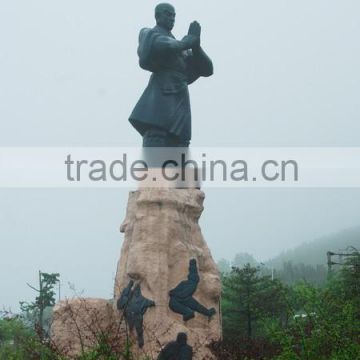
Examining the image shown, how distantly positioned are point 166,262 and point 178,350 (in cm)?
131

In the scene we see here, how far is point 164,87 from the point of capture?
378 inches

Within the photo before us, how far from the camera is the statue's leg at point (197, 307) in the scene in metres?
8.45

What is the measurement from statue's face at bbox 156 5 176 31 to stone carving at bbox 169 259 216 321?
161 inches

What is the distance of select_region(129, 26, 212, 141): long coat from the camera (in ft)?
30.6

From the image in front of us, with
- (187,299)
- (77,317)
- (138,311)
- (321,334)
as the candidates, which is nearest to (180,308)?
(187,299)

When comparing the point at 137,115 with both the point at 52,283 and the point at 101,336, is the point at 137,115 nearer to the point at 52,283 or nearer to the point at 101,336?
the point at 101,336

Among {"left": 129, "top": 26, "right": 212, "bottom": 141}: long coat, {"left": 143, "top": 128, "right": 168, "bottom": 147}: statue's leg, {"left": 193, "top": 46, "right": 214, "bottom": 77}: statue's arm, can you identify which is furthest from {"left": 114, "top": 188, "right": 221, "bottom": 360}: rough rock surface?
{"left": 193, "top": 46, "right": 214, "bottom": 77}: statue's arm

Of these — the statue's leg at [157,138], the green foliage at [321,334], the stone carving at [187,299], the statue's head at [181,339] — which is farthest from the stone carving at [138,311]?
the green foliage at [321,334]

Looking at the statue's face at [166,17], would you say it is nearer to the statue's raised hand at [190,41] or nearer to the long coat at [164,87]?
the long coat at [164,87]

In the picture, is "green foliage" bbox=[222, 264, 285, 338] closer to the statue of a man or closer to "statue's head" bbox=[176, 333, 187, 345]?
the statue of a man

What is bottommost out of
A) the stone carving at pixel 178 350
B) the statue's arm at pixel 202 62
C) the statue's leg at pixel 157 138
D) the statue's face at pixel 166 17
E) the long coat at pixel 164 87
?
the stone carving at pixel 178 350

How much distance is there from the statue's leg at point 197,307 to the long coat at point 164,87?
271 centimetres

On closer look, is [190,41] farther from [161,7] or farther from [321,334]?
[321,334]

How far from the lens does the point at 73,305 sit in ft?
28.8
